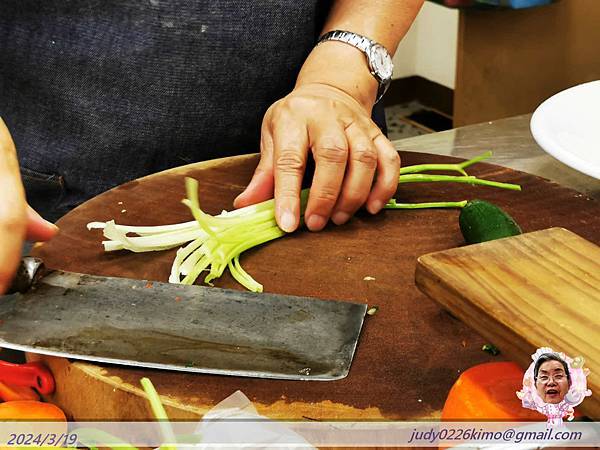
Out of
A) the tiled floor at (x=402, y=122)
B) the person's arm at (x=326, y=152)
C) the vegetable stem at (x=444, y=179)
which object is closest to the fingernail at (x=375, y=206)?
the person's arm at (x=326, y=152)

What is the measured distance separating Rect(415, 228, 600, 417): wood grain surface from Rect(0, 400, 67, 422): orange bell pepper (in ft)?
1.54

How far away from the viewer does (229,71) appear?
155cm

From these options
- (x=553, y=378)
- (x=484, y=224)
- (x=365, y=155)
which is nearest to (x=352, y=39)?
(x=365, y=155)

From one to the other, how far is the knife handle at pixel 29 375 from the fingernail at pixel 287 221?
44cm

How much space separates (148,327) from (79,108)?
0.72 meters

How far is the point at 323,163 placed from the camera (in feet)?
4.23

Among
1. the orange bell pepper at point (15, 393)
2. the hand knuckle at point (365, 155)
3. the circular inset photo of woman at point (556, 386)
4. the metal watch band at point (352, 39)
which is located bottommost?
the orange bell pepper at point (15, 393)

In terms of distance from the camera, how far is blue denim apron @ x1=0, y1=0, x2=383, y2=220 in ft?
4.94

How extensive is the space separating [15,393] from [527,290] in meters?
0.64

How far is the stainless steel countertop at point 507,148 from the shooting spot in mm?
1617

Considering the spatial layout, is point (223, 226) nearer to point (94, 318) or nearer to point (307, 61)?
point (94, 318)

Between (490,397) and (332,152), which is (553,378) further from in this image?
(332,152)

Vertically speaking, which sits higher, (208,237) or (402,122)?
(208,237)

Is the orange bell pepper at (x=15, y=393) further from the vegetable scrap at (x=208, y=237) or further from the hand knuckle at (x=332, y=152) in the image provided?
the hand knuckle at (x=332, y=152)
